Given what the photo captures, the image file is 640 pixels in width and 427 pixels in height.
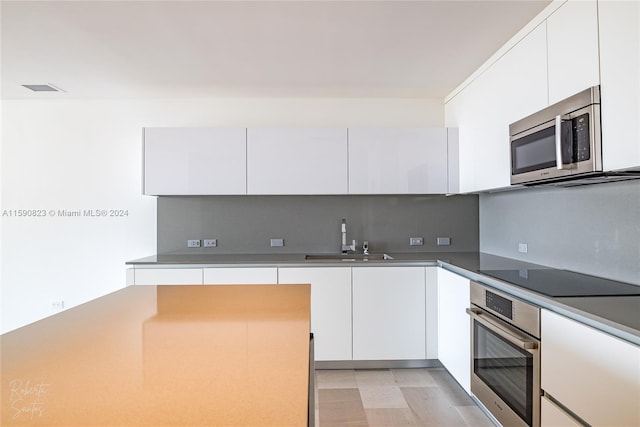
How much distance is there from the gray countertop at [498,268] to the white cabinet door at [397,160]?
2.14 feet

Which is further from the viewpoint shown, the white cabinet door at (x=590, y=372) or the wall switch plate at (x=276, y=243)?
the wall switch plate at (x=276, y=243)

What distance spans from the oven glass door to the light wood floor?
1.17 ft

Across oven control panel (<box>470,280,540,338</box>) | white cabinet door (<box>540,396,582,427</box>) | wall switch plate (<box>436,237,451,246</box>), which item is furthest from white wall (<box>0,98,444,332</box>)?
white cabinet door (<box>540,396,582,427</box>)

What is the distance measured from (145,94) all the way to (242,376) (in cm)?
336

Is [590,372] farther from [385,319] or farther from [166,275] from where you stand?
[166,275]

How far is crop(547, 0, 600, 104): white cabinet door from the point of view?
1.74 metres

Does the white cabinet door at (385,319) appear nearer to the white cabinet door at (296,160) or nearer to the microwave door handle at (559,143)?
the white cabinet door at (296,160)

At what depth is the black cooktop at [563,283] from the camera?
1.77 m

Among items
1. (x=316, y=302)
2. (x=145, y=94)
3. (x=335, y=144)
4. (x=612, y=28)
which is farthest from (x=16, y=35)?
(x=612, y=28)

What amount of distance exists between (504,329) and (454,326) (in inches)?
32.8

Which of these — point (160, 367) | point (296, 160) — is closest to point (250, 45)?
point (296, 160)

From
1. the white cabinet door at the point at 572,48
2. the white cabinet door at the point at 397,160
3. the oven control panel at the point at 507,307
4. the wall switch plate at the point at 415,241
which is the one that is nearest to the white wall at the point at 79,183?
the white cabinet door at the point at 397,160

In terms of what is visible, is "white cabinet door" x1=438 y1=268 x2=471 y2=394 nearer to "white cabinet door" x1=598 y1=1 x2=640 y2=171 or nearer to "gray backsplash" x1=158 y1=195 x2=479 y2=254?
"gray backsplash" x1=158 y1=195 x2=479 y2=254

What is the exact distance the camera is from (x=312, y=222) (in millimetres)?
3697
